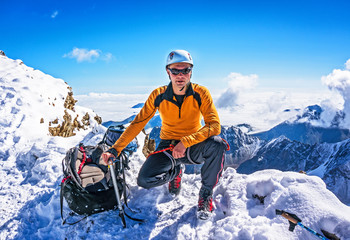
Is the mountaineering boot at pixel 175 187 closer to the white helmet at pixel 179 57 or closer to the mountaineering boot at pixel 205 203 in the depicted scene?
the mountaineering boot at pixel 205 203

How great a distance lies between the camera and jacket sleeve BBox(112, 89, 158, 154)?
4.62 m

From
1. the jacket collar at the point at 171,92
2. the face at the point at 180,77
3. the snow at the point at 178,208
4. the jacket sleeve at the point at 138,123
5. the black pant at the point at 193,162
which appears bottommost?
the snow at the point at 178,208

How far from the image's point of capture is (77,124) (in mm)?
13922

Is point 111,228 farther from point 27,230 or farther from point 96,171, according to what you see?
point 27,230

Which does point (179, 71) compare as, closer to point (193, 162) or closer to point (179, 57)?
point (179, 57)

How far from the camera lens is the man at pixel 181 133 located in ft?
13.9

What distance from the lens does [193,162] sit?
15.1 feet

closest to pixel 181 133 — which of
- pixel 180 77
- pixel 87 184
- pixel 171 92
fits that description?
pixel 171 92

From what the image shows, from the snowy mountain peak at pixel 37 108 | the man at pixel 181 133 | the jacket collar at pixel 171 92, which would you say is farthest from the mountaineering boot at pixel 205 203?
the snowy mountain peak at pixel 37 108

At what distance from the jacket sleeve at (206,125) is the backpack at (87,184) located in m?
1.81

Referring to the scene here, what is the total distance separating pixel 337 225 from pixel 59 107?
16.4 meters

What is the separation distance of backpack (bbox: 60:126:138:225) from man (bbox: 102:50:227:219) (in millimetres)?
703

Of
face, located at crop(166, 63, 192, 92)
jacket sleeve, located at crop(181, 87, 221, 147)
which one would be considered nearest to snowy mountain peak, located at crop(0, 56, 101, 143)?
face, located at crop(166, 63, 192, 92)

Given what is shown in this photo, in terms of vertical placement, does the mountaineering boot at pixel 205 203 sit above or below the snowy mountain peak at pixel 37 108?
below
